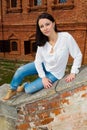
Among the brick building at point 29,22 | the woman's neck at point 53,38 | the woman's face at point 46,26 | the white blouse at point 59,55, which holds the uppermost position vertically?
the woman's face at point 46,26

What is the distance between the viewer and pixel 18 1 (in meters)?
13.4

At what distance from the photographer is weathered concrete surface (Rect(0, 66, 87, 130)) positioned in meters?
3.20

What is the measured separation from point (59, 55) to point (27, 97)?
1.97ft

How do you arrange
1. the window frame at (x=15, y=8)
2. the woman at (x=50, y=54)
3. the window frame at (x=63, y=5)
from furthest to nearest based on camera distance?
1. the window frame at (x=15, y=8)
2. the window frame at (x=63, y=5)
3. the woman at (x=50, y=54)

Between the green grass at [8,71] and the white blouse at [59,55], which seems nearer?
the white blouse at [59,55]

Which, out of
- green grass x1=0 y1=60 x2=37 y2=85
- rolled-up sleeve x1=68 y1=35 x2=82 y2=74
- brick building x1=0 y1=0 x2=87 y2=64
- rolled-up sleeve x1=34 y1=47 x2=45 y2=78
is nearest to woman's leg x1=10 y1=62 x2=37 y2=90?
rolled-up sleeve x1=34 y1=47 x2=45 y2=78

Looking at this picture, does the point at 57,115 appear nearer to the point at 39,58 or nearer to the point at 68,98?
the point at 68,98

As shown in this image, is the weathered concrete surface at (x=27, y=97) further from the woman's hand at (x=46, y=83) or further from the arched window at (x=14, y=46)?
the arched window at (x=14, y=46)

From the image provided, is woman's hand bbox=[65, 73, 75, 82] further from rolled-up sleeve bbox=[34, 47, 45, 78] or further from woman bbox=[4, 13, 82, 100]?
rolled-up sleeve bbox=[34, 47, 45, 78]

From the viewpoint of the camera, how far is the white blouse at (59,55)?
130 inches

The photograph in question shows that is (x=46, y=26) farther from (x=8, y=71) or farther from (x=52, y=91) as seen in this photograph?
(x=8, y=71)

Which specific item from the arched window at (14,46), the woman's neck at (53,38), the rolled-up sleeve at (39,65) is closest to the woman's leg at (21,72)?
the rolled-up sleeve at (39,65)

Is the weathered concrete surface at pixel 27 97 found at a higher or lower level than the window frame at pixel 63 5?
lower

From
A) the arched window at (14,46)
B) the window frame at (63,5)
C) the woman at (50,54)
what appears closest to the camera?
the woman at (50,54)
